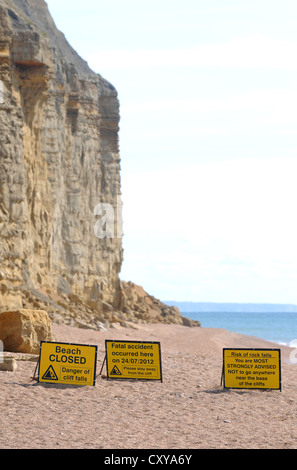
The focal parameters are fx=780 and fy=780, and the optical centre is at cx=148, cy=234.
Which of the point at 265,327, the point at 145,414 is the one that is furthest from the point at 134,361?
the point at 265,327

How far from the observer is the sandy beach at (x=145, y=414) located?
923 cm

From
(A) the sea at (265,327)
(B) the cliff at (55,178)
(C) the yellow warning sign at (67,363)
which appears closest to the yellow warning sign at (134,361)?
(C) the yellow warning sign at (67,363)

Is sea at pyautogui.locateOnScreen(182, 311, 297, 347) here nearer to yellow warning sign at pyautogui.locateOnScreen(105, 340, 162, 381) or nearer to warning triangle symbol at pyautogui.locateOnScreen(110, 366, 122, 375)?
yellow warning sign at pyautogui.locateOnScreen(105, 340, 162, 381)

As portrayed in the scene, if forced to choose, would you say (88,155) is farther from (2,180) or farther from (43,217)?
(2,180)

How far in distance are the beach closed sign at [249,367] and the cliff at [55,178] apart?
855cm

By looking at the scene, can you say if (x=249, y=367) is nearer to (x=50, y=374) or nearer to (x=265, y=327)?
(x=50, y=374)

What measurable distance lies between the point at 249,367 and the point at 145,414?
10.3 feet

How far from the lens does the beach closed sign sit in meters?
13.5

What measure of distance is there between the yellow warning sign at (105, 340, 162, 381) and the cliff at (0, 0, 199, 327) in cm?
741

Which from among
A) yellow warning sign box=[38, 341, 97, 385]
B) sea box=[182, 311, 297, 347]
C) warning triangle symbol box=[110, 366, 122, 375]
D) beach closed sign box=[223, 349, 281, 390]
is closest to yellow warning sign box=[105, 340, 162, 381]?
warning triangle symbol box=[110, 366, 122, 375]

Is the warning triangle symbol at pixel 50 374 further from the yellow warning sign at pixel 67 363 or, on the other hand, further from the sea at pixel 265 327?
the sea at pixel 265 327

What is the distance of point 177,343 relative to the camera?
93.6ft

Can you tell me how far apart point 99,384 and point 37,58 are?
13162mm
